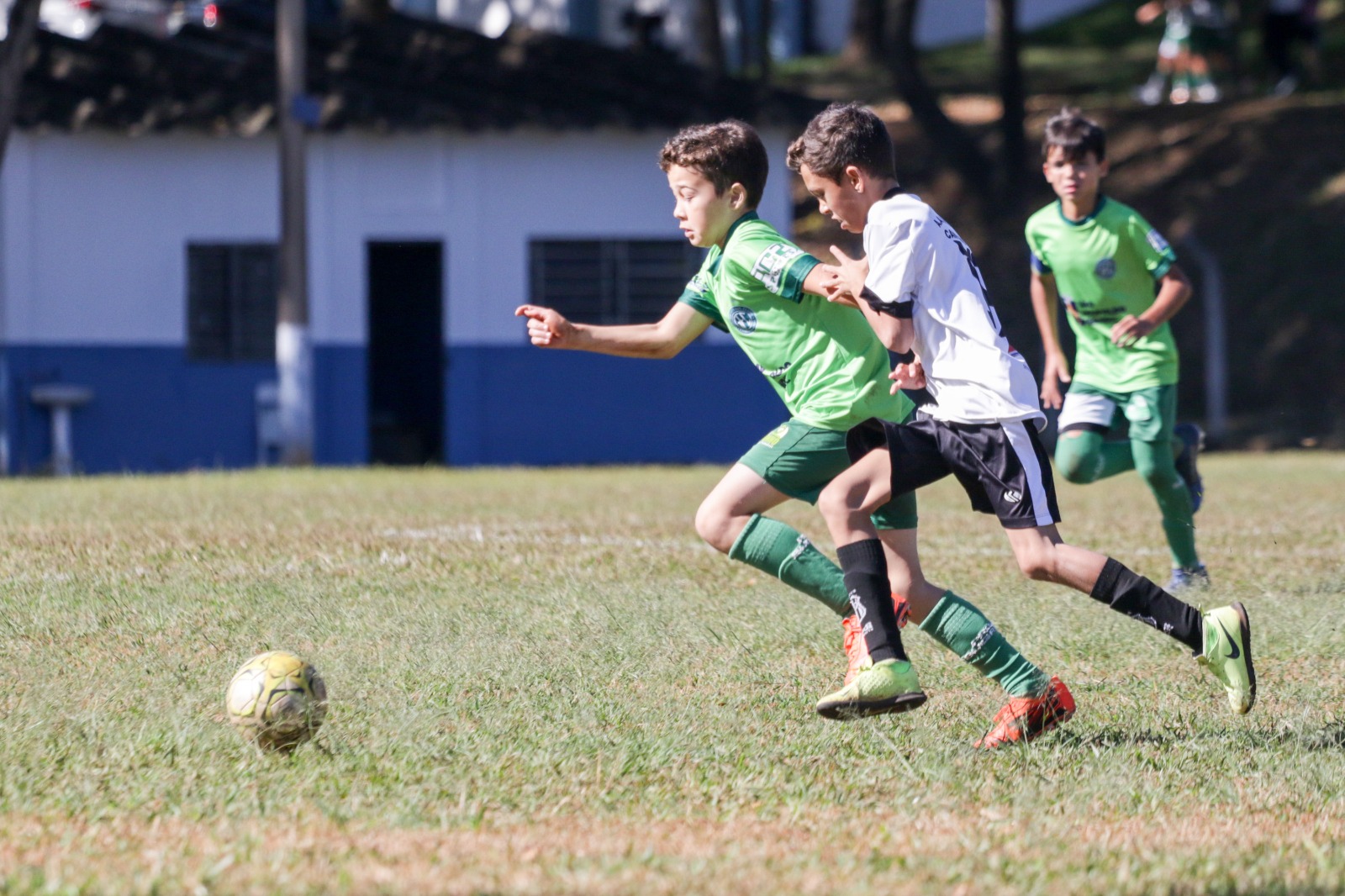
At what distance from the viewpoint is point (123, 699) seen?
4.69 meters

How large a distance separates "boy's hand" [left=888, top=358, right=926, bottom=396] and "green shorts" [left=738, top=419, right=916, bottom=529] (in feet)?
1.52

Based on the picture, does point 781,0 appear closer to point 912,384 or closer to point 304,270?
point 304,270

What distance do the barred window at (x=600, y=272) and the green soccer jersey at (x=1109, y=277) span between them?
36.5ft

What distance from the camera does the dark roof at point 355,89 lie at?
58.8ft

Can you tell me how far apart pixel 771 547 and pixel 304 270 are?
485 inches

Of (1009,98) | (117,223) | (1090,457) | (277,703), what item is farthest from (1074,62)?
(277,703)

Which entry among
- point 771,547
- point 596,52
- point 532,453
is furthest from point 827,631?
point 596,52

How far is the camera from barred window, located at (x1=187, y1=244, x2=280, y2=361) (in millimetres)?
18359

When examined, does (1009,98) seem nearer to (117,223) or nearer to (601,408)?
(601,408)

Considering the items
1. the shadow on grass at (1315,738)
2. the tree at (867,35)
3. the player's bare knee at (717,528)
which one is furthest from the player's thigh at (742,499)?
the tree at (867,35)

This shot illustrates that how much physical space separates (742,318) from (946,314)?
2.40ft

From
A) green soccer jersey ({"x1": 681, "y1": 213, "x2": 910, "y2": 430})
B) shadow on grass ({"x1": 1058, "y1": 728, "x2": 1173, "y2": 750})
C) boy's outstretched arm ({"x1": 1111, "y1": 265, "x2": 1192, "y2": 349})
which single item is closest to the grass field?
shadow on grass ({"x1": 1058, "y1": 728, "x2": 1173, "y2": 750})

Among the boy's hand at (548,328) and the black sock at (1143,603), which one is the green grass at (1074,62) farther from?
the black sock at (1143,603)

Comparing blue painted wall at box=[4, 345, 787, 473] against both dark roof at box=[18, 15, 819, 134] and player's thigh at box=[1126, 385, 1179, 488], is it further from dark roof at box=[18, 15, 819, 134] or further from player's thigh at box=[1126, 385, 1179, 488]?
player's thigh at box=[1126, 385, 1179, 488]
